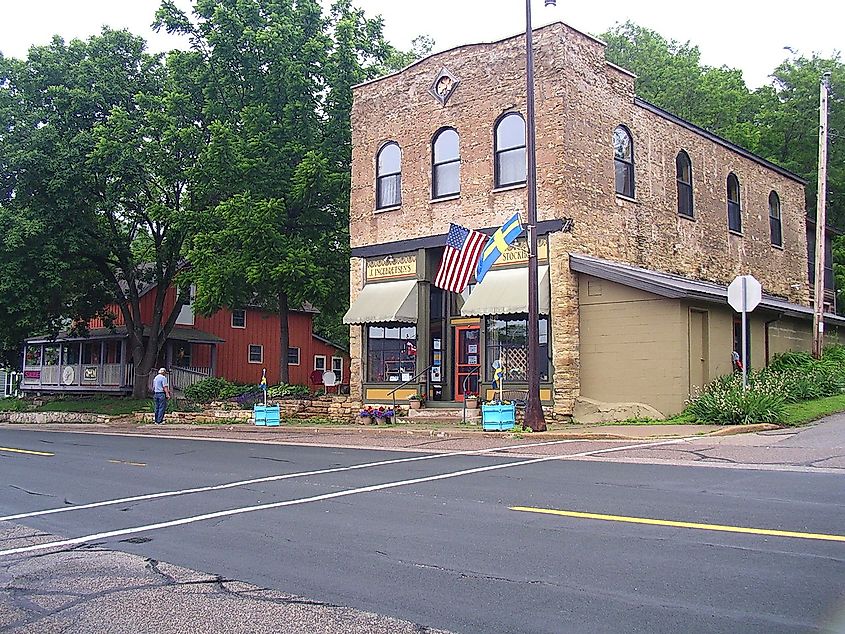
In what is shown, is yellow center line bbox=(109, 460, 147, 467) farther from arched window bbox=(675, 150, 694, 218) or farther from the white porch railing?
the white porch railing

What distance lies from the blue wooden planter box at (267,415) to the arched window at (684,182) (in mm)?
13790

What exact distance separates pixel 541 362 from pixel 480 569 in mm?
16044

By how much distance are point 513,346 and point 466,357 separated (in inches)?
86.8

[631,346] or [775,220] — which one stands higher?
[775,220]

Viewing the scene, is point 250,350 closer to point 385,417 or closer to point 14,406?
point 14,406

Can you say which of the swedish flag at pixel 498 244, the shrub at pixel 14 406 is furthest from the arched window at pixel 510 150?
the shrub at pixel 14 406

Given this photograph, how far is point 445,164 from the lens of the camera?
82.1ft

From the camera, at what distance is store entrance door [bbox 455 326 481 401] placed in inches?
981

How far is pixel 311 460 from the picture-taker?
15.4 meters

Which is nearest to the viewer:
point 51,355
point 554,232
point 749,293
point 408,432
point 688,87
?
point 749,293

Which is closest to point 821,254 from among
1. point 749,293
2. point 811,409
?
point 811,409

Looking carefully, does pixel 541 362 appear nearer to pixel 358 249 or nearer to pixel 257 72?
pixel 358 249

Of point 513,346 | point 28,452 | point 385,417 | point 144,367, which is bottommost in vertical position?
point 28,452

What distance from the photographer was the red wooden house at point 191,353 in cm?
3928
